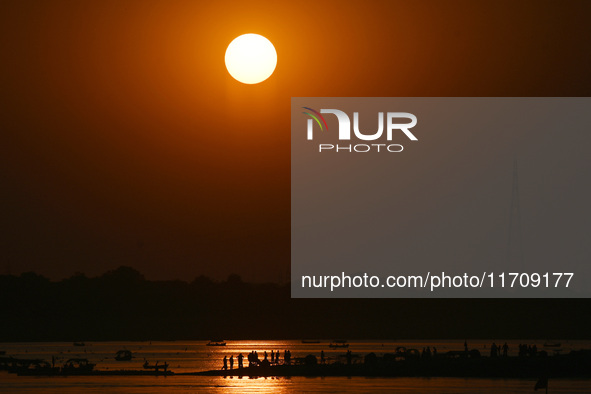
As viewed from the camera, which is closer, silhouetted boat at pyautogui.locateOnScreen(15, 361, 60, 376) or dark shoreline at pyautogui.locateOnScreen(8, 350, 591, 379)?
dark shoreline at pyautogui.locateOnScreen(8, 350, 591, 379)

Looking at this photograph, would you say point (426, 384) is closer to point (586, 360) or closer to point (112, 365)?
point (586, 360)

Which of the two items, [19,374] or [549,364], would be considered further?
[19,374]

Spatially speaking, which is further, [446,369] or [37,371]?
[37,371]

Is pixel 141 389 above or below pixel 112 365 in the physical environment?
below

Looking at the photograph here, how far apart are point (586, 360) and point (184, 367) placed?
156ft

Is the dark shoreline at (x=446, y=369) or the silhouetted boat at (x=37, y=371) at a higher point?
the silhouetted boat at (x=37, y=371)

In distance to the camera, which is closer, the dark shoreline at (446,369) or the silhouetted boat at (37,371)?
the dark shoreline at (446,369)

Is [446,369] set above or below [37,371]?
below

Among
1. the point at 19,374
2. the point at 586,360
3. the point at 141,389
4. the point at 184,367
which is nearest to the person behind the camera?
the point at 141,389

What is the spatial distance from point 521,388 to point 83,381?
38.9 metres

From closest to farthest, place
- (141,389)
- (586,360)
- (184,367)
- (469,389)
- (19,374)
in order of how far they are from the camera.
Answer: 1. (469,389)
2. (141,389)
3. (586,360)
4. (19,374)
5. (184,367)

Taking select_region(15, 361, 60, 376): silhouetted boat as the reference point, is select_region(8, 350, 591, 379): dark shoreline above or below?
below

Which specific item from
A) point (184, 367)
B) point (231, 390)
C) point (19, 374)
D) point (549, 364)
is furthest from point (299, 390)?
point (184, 367)

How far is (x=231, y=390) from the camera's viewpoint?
233 ft
